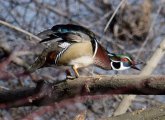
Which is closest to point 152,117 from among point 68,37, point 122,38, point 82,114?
point 82,114

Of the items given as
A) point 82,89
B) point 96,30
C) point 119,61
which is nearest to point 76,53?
point 119,61

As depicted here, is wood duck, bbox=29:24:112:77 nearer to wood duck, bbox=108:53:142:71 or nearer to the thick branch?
wood duck, bbox=108:53:142:71

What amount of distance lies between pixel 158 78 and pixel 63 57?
0.51 metres

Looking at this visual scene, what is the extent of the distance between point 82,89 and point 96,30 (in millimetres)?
2726

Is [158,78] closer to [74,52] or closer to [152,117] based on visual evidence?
[152,117]

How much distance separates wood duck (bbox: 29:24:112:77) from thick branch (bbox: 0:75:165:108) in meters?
0.21

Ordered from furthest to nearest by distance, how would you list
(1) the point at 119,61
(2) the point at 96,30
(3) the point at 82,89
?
(2) the point at 96,30
(1) the point at 119,61
(3) the point at 82,89

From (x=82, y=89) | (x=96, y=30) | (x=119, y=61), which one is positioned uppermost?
(x=82, y=89)

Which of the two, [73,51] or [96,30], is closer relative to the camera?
[73,51]

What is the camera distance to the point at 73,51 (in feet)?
5.49

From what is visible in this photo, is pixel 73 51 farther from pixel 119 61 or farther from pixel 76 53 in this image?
pixel 119 61

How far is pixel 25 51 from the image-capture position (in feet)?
10.8

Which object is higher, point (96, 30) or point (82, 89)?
point (82, 89)

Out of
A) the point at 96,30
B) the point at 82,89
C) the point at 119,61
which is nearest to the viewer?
the point at 82,89
